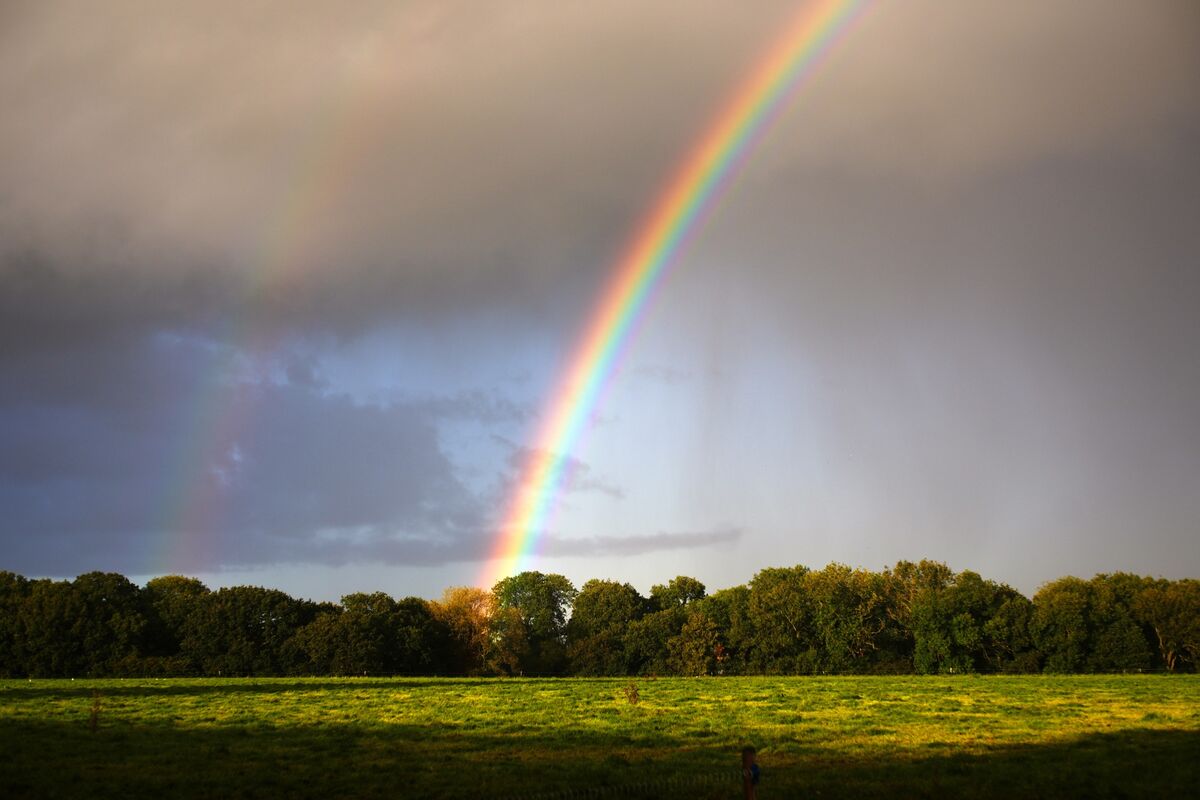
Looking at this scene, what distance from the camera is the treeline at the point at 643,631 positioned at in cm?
9625

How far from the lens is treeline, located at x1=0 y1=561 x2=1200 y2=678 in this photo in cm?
9625

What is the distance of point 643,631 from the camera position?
390 ft

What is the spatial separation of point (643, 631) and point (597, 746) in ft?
304

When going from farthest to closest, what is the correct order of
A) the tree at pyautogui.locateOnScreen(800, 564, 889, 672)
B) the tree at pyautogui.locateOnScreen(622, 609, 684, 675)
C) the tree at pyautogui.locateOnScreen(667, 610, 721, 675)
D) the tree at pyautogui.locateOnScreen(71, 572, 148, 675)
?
the tree at pyautogui.locateOnScreen(622, 609, 684, 675) < the tree at pyautogui.locateOnScreen(667, 610, 721, 675) < the tree at pyautogui.locateOnScreen(800, 564, 889, 672) < the tree at pyautogui.locateOnScreen(71, 572, 148, 675)

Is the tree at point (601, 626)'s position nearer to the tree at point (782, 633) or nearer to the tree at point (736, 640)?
the tree at point (736, 640)

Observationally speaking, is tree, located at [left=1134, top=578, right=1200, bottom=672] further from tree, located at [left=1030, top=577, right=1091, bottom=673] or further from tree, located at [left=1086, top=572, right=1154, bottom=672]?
tree, located at [left=1030, top=577, right=1091, bottom=673]

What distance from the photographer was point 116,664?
9262 centimetres

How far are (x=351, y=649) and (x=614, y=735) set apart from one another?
245 ft

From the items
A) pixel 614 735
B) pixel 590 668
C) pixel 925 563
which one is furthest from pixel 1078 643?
pixel 614 735

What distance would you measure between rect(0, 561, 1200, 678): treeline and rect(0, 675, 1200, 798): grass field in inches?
2061

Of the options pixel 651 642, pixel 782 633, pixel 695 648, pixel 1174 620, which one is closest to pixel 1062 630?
pixel 1174 620

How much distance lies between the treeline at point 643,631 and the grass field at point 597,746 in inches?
2061

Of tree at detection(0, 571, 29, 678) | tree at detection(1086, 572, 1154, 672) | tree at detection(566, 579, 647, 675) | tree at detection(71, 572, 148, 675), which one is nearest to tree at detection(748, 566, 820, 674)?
tree at detection(566, 579, 647, 675)

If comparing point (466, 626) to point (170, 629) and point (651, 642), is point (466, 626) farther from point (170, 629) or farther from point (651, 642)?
point (170, 629)
